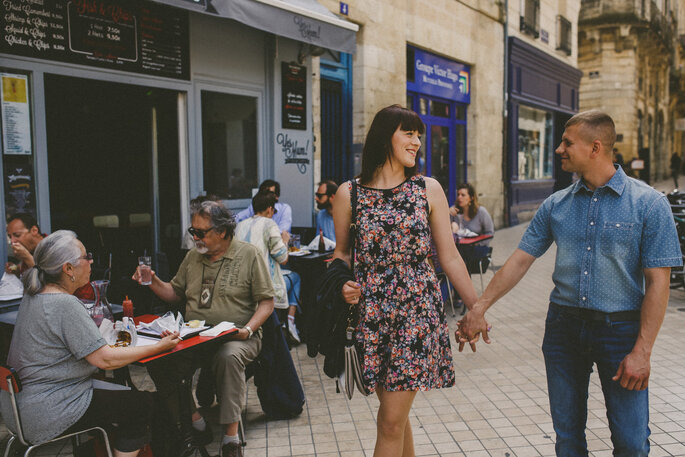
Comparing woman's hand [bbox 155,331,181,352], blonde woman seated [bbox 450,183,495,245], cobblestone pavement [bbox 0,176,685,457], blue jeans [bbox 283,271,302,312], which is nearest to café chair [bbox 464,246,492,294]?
blonde woman seated [bbox 450,183,495,245]

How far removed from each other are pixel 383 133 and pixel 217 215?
1449mm

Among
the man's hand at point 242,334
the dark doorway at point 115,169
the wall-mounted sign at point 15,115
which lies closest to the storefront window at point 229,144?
the dark doorway at point 115,169

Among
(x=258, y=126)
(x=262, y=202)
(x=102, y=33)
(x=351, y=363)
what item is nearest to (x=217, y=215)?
(x=351, y=363)

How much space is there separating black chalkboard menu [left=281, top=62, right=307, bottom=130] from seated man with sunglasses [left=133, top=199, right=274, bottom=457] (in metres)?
4.63

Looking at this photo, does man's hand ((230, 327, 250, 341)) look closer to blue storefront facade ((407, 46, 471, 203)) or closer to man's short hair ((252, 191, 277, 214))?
man's short hair ((252, 191, 277, 214))

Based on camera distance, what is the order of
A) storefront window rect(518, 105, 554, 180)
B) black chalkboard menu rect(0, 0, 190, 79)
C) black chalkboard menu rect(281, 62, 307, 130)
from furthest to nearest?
1. storefront window rect(518, 105, 554, 180)
2. black chalkboard menu rect(281, 62, 307, 130)
3. black chalkboard menu rect(0, 0, 190, 79)

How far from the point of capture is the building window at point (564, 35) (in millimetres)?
17922

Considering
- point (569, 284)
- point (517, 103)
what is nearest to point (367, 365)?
point (569, 284)

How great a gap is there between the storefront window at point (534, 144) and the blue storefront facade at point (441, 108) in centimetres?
293

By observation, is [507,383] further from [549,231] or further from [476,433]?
[549,231]

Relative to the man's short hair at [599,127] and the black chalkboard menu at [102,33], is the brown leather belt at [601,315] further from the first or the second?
the black chalkboard menu at [102,33]

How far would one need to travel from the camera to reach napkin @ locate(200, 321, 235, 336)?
3402mm

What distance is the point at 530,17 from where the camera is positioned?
15945mm

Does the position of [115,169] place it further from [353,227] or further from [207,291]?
[353,227]
